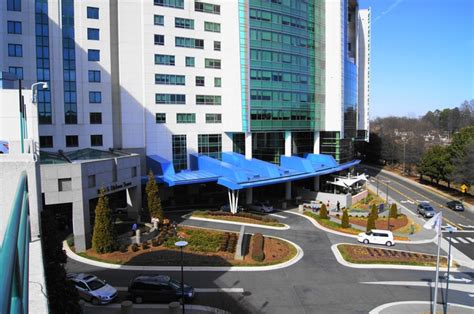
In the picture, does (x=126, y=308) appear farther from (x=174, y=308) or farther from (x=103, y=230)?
(x=103, y=230)

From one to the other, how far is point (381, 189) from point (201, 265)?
5001 centimetres

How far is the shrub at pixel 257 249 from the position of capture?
29917 mm

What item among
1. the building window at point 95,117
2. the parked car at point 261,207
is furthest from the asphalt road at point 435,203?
the building window at point 95,117

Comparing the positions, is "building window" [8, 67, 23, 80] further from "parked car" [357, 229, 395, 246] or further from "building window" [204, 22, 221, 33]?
"parked car" [357, 229, 395, 246]

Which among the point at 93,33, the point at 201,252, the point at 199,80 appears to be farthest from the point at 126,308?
the point at 199,80

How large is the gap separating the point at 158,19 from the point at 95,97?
41.7 ft

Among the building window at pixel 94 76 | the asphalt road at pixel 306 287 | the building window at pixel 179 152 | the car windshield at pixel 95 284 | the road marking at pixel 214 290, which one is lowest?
the asphalt road at pixel 306 287

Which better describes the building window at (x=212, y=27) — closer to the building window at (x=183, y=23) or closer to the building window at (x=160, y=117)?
the building window at (x=183, y=23)

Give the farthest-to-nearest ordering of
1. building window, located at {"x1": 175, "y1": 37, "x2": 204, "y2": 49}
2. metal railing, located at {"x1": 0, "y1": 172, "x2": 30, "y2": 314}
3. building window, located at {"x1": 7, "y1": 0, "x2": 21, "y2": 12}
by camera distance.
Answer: building window, located at {"x1": 175, "y1": 37, "x2": 204, "y2": 49}
building window, located at {"x1": 7, "y1": 0, "x2": 21, "y2": 12}
metal railing, located at {"x1": 0, "y1": 172, "x2": 30, "y2": 314}

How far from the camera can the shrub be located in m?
29.9

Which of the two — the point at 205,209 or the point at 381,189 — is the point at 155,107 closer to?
the point at 205,209

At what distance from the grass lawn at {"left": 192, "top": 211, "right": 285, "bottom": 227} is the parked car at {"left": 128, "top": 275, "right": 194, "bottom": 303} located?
783 inches

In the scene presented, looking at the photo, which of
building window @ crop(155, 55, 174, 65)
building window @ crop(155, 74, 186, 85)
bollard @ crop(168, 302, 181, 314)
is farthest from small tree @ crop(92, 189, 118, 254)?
Answer: building window @ crop(155, 55, 174, 65)

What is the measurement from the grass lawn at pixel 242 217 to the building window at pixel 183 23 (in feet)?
79.1
